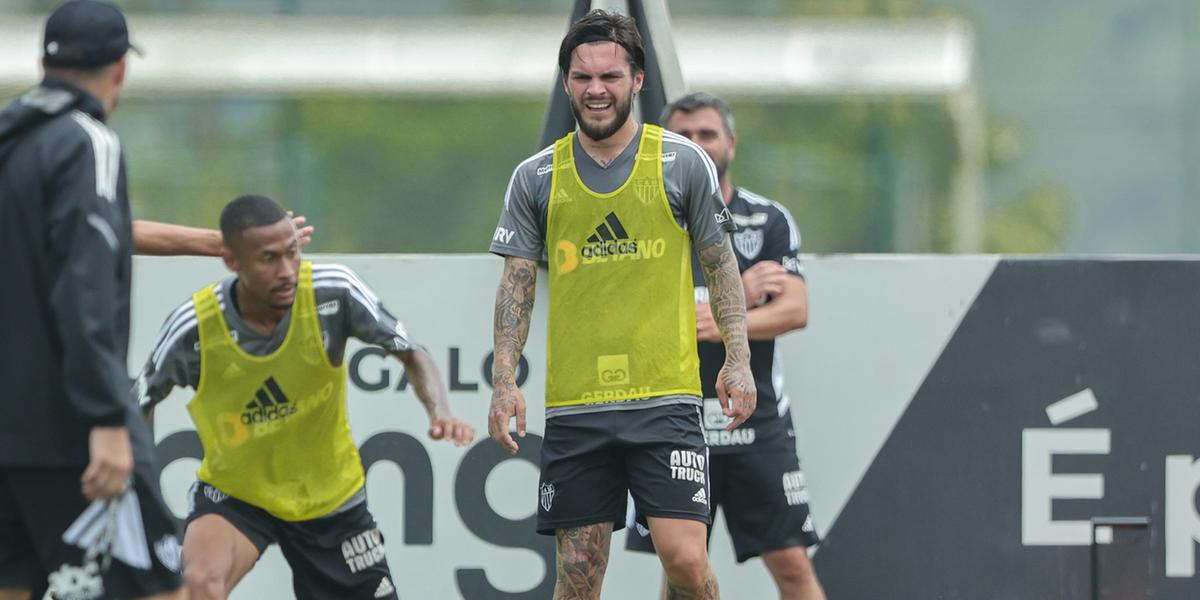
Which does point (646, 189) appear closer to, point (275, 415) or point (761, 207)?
point (761, 207)

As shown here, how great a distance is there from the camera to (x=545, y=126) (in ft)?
26.1

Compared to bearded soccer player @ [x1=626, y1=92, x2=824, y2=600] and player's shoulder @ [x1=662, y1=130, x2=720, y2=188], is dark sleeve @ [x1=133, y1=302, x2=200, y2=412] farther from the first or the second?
bearded soccer player @ [x1=626, y1=92, x2=824, y2=600]

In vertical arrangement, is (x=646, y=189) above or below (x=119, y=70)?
below

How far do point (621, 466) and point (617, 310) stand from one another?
0.57m

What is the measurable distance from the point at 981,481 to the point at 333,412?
303 centimetres

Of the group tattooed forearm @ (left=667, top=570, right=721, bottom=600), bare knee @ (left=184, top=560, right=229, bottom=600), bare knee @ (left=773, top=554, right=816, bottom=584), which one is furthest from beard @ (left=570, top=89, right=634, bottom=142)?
bare knee @ (left=773, top=554, right=816, bottom=584)

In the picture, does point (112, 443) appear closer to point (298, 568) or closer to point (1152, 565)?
point (298, 568)

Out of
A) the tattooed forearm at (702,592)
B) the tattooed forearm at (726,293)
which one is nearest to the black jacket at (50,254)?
the tattooed forearm at (726,293)

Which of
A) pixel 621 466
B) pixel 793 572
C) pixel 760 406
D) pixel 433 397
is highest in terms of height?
pixel 433 397

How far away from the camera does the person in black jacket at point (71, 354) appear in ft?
14.9

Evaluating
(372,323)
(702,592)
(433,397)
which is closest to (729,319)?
(702,592)

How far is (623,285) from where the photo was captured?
6.14 meters

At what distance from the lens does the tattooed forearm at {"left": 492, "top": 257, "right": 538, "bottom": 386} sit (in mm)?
6203

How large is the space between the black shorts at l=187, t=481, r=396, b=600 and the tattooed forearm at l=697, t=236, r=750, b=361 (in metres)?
1.51
